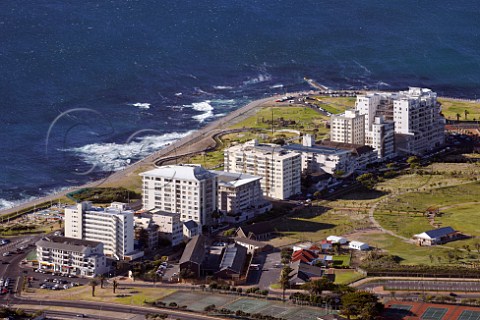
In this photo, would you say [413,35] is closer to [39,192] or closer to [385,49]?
[385,49]

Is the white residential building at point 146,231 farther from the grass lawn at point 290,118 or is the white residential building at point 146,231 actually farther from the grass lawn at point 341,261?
the grass lawn at point 290,118

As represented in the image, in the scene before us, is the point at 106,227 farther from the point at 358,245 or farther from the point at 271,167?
the point at 271,167

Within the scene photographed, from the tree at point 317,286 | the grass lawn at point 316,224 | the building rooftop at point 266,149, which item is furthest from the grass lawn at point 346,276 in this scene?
the building rooftop at point 266,149

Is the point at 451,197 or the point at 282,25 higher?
the point at 282,25

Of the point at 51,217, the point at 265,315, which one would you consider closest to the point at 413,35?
the point at 51,217

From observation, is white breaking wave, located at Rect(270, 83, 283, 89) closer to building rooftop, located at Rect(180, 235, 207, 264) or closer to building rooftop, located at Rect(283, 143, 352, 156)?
building rooftop, located at Rect(283, 143, 352, 156)

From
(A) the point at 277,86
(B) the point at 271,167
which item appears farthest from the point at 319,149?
(A) the point at 277,86

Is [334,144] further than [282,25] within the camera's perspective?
No

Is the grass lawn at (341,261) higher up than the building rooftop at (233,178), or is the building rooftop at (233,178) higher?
the building rooftop at (233,178)

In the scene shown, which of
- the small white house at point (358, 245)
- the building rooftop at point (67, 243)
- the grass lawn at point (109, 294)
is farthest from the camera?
the small white house at point (358, 245)
